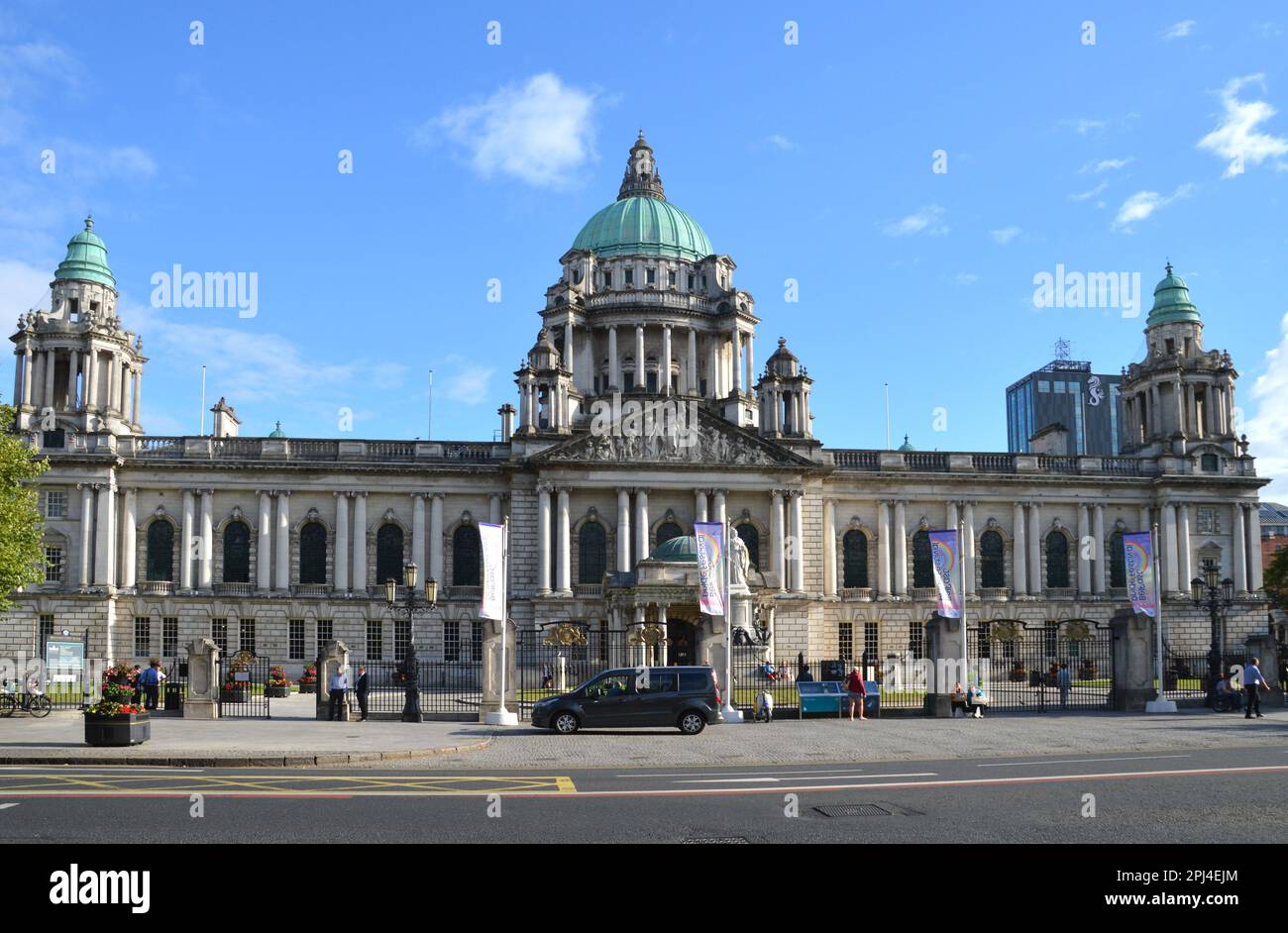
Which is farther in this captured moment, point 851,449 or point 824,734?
point 851,449

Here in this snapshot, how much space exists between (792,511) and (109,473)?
119 ft

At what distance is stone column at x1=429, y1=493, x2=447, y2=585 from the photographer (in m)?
64.6

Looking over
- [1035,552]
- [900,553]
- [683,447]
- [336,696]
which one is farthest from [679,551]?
[336,696]

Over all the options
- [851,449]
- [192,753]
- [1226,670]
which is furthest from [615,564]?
[192,753]

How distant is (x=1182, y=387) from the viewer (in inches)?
2800

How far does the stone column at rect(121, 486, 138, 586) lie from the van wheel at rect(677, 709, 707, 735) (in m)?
42.0

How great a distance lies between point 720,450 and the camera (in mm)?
64188

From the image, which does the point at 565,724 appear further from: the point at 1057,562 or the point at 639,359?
the point at 639,359

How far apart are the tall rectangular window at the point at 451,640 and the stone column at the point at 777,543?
17498 millimetres

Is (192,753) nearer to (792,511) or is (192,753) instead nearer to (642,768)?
(642,768)

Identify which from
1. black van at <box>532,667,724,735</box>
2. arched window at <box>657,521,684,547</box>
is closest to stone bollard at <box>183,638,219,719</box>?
black van at <box>532,667,724,735</box>

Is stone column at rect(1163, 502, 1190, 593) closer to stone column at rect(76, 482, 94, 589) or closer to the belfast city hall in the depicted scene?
the belfast city hall
